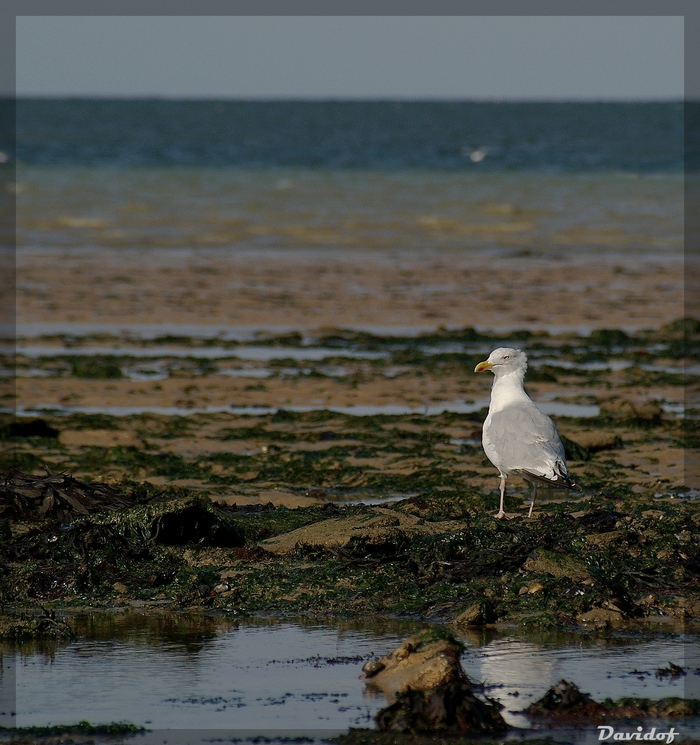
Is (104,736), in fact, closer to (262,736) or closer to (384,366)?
(262,736)

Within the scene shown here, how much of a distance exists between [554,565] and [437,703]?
1.87 meters

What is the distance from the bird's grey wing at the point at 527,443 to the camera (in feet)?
22.6

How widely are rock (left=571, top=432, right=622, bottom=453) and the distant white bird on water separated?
1.71 metres

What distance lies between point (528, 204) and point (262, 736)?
3426 cm

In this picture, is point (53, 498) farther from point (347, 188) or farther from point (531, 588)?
point (347, 188)

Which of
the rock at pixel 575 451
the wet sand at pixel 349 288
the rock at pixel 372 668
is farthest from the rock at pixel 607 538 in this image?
the wet sand at pixel 349 288

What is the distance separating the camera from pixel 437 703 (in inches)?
165

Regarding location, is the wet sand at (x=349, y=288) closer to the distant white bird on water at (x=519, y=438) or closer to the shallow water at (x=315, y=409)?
the shallow water at (x=315, y=409)

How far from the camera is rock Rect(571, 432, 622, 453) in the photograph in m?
9.34

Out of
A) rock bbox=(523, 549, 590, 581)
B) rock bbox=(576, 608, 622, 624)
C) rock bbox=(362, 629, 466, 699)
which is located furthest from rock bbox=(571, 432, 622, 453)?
rock bbox=(362, 629, 466, 699)

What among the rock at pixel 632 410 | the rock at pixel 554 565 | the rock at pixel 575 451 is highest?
the rock at pixel 632 410

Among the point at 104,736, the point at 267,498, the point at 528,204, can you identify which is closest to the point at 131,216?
the point at 528,204

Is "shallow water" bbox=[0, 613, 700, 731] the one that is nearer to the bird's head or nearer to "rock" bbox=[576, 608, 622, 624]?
"rock" bbox=[576, 608, 622, 624]

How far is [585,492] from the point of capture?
804 cm
